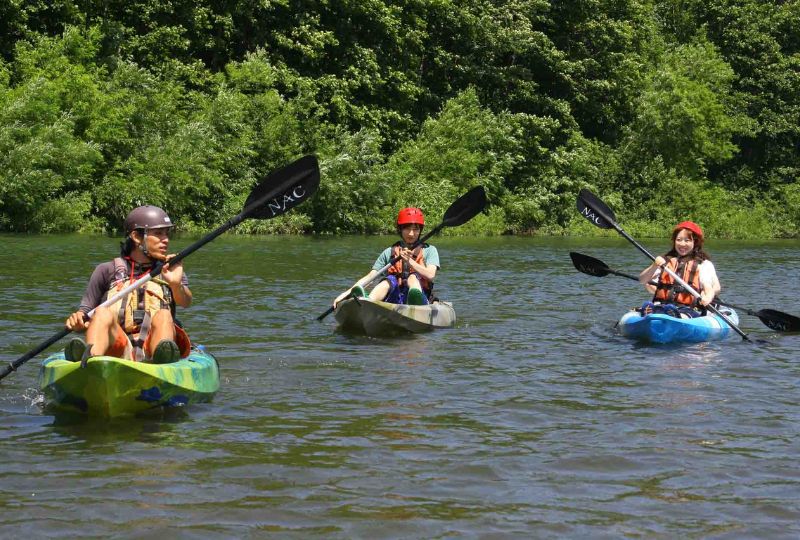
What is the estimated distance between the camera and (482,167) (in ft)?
132

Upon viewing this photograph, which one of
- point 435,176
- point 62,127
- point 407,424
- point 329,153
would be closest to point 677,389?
point 407,424

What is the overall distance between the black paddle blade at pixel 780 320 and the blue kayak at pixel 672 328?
33.2 inches

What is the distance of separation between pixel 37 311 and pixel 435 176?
2668 cm

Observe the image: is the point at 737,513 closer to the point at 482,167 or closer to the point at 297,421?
the point at 297,421

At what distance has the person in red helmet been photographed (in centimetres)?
1148

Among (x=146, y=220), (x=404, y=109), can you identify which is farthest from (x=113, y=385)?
(x=404, y=109)

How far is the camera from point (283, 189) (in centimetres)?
844

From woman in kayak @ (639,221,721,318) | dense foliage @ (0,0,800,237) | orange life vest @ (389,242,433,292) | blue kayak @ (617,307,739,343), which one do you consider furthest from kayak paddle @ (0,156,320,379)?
dense foliage @ (0,0,800,237)

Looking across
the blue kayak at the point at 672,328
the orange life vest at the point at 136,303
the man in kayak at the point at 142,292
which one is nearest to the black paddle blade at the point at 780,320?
the blue kayak at the point at 672,328

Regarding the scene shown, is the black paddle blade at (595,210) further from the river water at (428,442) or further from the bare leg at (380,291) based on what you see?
the bare leg at (380,291)

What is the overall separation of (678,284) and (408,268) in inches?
103

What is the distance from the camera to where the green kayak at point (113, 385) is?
6.44 metres

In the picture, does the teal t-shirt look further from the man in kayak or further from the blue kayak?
the man in kayak

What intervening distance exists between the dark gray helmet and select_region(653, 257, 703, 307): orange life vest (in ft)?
17.8
